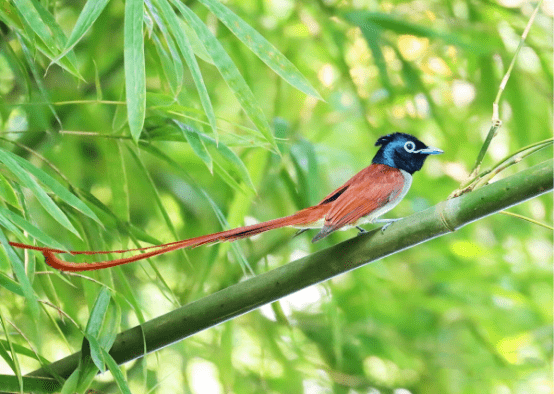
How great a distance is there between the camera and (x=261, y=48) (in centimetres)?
80

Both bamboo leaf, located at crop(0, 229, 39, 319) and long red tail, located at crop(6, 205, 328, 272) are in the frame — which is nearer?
long red tail, located at crop(6, 205, 328, 272)

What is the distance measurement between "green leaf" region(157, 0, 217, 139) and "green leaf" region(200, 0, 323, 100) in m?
0.05

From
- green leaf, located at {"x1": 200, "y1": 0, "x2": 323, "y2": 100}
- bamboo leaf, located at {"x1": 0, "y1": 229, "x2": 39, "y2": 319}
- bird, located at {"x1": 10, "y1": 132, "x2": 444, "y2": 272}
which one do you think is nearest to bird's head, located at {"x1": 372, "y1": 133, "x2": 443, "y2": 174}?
bird, located at {"x1": 10, "y1": 132, "x2": 444, "y2": 272}

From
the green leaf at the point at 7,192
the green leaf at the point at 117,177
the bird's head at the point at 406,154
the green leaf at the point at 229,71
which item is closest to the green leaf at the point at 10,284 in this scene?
the green leaf at the point at 7,192

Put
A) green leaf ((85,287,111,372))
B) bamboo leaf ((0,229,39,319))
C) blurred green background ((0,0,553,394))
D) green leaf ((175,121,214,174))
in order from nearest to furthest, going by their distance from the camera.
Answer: bamboo leaf ((0,229,39,319)) → green leaf ((85,287,111,372)) → green leaf ((175,121,214,174)) → blurred green background ((0,0,553,394))

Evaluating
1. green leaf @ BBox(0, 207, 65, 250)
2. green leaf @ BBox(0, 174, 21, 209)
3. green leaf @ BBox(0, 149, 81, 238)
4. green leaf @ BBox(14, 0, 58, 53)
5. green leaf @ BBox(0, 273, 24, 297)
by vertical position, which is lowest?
green leaf @ BBox(0, 273, 24, 297)

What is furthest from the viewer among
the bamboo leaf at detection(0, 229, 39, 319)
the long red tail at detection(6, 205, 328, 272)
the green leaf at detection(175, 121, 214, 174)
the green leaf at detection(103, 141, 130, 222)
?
the green leaf at detection(103, 141, 130, 222)

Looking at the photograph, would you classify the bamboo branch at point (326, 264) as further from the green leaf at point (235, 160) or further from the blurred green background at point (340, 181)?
the blurred green background at point (340, 181)

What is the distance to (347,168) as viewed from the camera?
7.06 feet

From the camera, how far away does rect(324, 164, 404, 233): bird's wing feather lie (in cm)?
78

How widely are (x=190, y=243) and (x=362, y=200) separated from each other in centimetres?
26

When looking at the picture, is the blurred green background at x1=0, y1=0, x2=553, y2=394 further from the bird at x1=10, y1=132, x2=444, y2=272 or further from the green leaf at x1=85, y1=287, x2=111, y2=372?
the green leaf at x1=85, y1=287, x2=111, y2=372

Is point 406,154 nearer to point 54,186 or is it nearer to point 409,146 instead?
point 409,146

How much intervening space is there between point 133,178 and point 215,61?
3.90 ft
